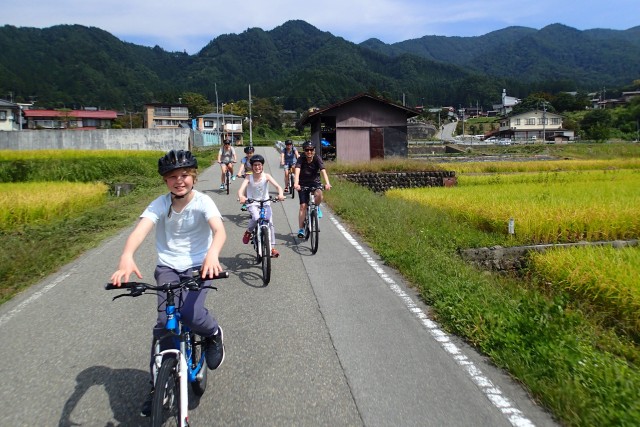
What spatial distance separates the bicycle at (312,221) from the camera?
27.3ft

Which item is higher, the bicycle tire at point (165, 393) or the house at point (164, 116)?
the house at point (164, 116)

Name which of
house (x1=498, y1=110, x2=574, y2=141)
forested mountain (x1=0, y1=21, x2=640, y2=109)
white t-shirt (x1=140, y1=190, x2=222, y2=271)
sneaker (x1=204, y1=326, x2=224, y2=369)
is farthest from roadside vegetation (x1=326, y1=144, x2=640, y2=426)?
forested mountain (x1=0, y1=21, x2=640, y2=109)

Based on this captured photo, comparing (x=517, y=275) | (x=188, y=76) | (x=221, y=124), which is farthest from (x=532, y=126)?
(x=188, y=76)

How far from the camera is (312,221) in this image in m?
8.49

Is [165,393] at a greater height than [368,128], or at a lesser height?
lesser

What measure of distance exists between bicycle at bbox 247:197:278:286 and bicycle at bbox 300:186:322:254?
3.72 feet

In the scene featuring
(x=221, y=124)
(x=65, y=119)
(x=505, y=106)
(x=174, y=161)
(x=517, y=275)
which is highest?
(x=505, y=106)

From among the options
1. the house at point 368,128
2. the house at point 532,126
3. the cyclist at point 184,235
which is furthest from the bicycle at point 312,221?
the house at point 532,126

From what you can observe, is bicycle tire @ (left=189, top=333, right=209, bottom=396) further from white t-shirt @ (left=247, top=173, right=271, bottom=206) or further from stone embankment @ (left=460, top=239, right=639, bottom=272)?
stone embankment @ (left=460, top=239, right=639, bottom=272)

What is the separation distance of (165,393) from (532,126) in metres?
99.8

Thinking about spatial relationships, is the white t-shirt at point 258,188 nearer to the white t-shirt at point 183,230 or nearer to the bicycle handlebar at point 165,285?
the white t-shirt at point 183,230

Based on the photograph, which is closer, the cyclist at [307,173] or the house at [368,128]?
the cyclist at [307,173]

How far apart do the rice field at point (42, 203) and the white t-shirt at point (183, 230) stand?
871 centimetres

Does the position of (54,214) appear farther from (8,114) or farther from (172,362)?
(8,114)
